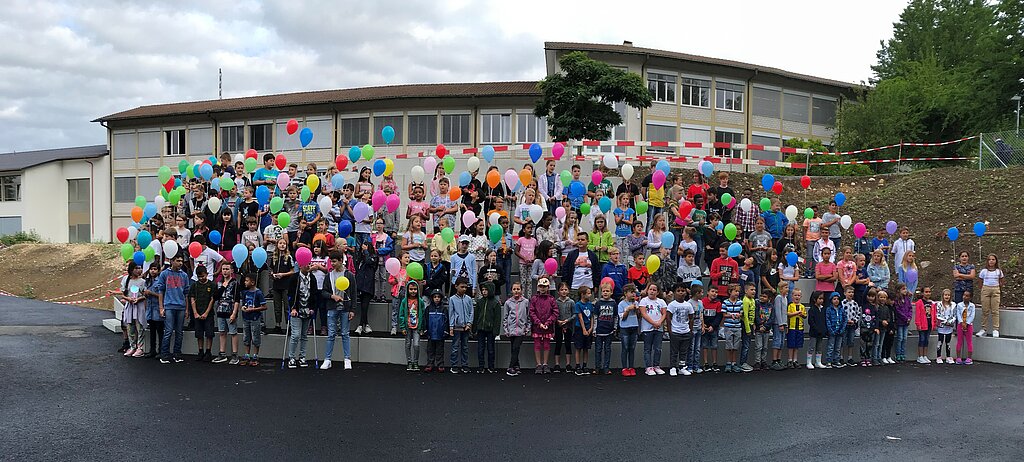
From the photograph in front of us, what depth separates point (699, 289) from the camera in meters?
10.8

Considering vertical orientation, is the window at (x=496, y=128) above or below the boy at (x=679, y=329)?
above

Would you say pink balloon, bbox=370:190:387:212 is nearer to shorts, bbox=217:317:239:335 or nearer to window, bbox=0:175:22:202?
shorts, bbox=217:317:239:335

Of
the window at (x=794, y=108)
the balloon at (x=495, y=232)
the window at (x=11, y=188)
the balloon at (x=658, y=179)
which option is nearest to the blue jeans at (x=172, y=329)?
the balloon at (x=495, y=232)

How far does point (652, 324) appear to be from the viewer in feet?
34.7

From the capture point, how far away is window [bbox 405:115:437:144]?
3688cm

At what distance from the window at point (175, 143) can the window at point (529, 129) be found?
66.7 ft

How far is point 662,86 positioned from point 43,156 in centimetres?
3978

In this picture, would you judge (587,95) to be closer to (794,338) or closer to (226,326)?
(794,338)

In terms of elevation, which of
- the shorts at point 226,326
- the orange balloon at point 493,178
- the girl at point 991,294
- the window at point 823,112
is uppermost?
the window at point 823,112

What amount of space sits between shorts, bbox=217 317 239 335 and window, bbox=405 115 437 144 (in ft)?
86.4

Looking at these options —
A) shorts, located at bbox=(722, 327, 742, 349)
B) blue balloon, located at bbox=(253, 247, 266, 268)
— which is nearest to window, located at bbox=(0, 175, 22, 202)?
blue balloon, located at bbox=(253, 247, 266, 268)

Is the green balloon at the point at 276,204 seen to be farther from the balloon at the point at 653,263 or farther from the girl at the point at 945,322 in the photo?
the girl at the point at 945,322

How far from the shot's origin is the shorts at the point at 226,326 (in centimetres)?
1108

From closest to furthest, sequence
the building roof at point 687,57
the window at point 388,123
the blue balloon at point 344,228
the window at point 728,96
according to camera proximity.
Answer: the blue balloon at point 344,228 → the building roof at point 687,57 → the window at point 728,96 → the window at point 388,123
